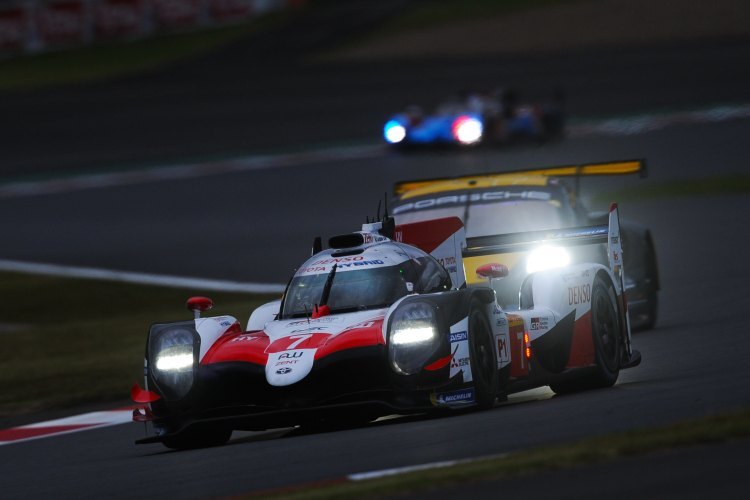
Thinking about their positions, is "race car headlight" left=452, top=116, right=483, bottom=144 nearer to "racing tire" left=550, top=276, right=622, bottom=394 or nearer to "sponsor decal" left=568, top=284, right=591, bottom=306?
"racing tire" left=550, top=276, right=622, bottom=394

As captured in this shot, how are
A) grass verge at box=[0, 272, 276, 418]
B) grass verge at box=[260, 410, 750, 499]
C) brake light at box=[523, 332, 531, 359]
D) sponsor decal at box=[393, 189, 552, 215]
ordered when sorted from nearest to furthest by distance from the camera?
grass verge at box=[260, 410, 750, 499] < brake light at box=[523, 332, 531, 359] < grass verge at box=[0, 272, 276, 418] < sponsor decal at box=[393, 189, 552, 215]

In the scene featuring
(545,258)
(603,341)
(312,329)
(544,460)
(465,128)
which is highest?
(465,128)

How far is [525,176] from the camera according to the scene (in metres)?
13.8

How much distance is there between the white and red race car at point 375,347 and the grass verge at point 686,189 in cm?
1314

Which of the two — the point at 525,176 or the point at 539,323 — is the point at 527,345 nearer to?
the point at 539,323

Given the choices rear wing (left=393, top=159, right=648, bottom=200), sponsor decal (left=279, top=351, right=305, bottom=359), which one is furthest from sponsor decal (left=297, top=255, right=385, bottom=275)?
rear wing (left=393, top=159, right=648, bottom=200)

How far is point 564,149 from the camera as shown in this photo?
2831 cm

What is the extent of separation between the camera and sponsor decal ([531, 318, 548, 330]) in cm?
970

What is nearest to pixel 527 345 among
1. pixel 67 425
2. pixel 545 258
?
pixel 545 258

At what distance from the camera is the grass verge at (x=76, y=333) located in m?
12.7

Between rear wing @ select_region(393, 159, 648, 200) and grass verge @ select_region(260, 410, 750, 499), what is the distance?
6333 mm

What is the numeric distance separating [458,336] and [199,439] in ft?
5.45

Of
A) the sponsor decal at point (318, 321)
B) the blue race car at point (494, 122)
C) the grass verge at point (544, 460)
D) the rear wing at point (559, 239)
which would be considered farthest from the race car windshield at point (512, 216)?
the blue race car at point (494, 122)

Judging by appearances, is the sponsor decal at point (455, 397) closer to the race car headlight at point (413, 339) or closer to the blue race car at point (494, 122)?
the race car headlight at point (413, 339)
